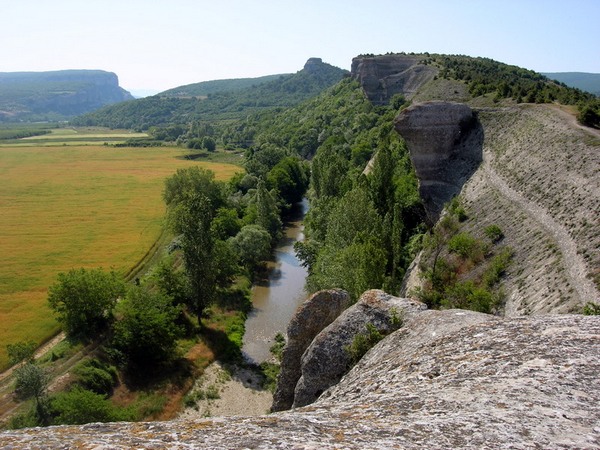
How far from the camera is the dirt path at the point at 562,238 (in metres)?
20.4

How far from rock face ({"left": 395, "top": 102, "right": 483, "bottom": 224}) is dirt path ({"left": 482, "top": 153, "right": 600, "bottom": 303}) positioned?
234 inches

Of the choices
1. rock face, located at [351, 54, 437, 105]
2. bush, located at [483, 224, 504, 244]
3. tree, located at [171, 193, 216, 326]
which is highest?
rock face, located at [351, 54, 437, 105]

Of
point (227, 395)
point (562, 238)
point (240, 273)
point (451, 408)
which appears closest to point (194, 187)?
point (240, 273)

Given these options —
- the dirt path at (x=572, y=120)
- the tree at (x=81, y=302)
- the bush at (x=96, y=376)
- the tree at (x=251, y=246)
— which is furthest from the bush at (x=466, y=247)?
the tree at (x=81, y=302)

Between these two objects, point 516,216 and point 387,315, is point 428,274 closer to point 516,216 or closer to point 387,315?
point 516,216

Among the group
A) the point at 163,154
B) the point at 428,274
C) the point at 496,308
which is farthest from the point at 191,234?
the point at 163,154

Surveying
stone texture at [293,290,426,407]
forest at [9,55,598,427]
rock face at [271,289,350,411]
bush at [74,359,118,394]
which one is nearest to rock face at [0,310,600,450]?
stone texture at [293,290,426,407]

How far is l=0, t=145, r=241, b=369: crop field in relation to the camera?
4822 centimetres

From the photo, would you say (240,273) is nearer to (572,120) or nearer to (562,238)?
(562,238)

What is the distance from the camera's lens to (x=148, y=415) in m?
32.1

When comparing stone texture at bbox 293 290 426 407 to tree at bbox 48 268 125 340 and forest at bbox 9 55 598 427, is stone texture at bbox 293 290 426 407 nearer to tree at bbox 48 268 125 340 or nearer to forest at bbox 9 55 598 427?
forest at bbox 9 55 598 427

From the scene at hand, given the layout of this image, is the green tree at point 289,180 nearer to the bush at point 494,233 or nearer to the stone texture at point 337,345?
the bush at point 494,233

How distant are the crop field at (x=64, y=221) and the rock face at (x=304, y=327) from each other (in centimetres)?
2849

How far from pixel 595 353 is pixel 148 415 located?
3055cm
